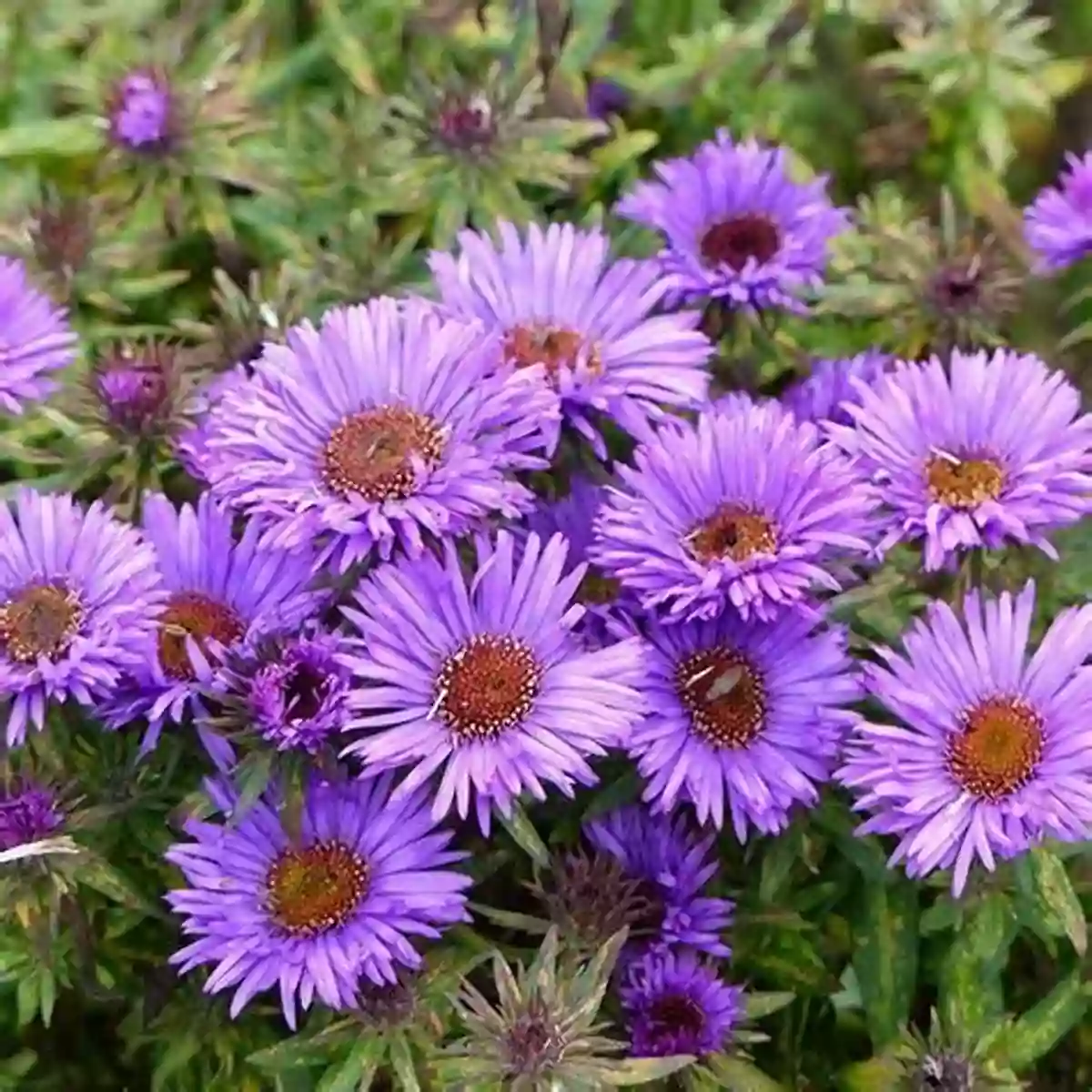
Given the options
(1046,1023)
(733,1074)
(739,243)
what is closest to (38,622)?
(733,1074)

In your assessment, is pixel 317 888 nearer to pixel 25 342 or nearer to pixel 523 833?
pixel 523 833

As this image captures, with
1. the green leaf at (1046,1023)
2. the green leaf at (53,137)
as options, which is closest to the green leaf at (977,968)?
the green leaf at (1046,1023)

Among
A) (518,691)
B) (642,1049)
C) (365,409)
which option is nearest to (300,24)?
(365,409)

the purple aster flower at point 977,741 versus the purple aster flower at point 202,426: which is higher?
the purple aster flower at point 202,426

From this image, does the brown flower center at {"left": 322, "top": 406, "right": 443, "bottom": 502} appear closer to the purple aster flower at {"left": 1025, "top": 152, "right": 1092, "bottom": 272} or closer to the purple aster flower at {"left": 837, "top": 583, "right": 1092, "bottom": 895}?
the purple aster flower at {"left": 837, "top": 583, "right": 1092, "bottom": 895}

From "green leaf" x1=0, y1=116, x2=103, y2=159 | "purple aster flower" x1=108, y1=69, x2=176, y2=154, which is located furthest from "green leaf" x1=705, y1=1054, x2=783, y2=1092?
"green leaf" x1=0, y1=116, x2=103, y2=159

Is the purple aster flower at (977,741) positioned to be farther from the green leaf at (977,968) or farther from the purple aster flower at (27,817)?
the purple aster flower at (27,817)
